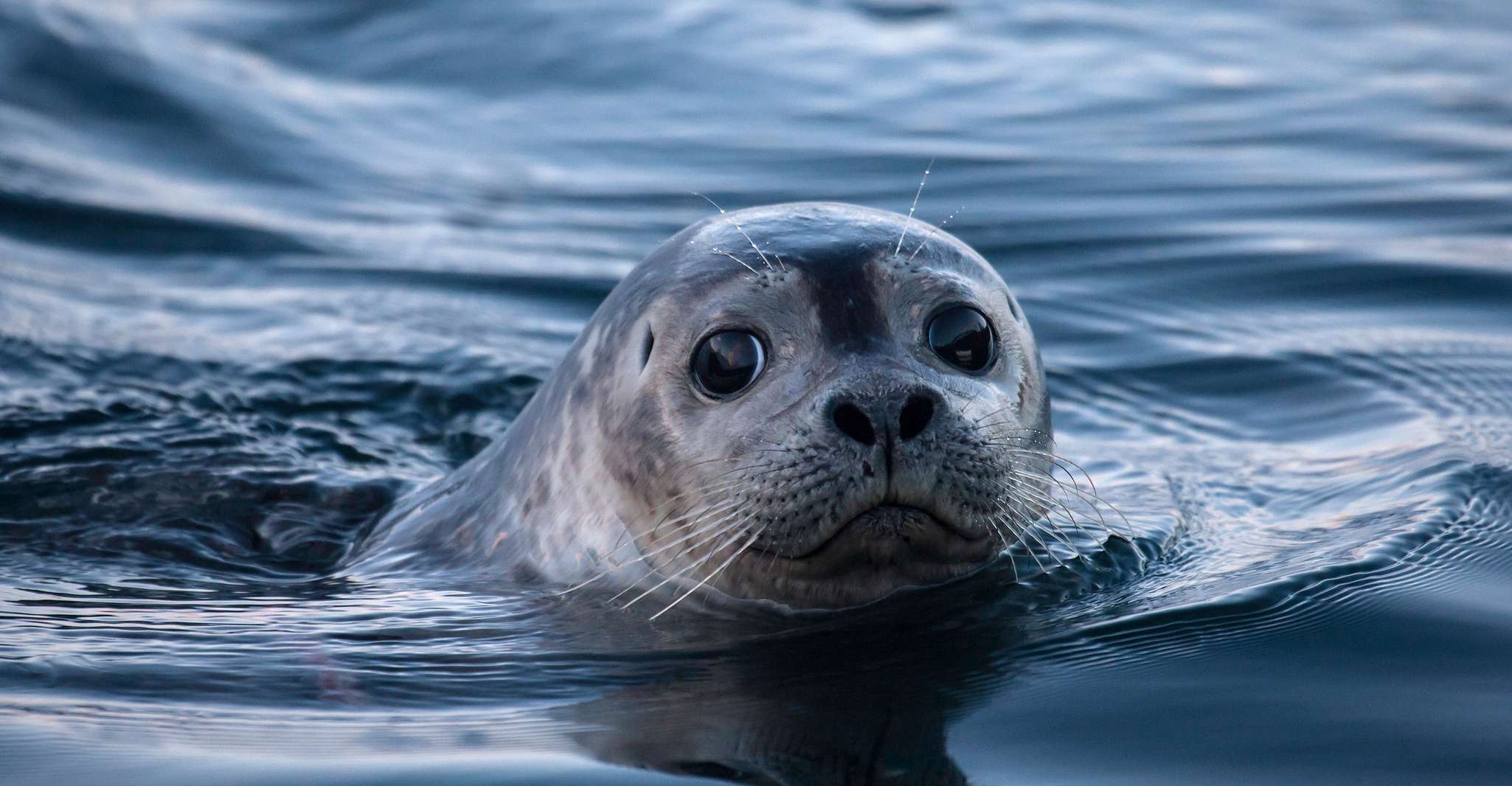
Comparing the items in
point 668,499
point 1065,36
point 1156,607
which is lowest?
point 1156,607

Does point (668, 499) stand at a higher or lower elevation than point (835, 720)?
higher

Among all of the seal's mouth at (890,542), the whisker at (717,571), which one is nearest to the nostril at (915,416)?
the seal's mouth at (890,542)

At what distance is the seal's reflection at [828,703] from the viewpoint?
8.74ft

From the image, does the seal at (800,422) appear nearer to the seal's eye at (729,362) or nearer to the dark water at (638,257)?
the seal's eye at (729,362)

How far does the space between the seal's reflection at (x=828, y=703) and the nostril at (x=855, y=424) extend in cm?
38

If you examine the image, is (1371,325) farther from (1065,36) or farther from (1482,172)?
(1065,36)

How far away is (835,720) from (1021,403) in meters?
0.88

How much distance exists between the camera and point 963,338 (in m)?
3.37

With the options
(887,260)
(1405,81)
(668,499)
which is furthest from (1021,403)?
(1405,81)

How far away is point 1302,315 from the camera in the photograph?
19.6 ft

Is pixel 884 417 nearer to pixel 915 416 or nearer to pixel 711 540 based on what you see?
pixel 915 416

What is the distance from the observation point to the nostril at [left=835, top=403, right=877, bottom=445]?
309 cm

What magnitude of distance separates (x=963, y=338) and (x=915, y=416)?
311 mm

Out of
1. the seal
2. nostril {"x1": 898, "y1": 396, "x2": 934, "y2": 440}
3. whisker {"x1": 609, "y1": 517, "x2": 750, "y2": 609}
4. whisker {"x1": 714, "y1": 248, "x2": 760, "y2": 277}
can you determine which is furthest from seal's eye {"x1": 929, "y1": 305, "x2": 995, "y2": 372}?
whisker {"x1": 609, "y1": 517, "x2": 750, "y2": 609}
